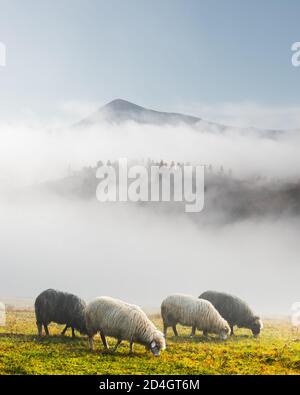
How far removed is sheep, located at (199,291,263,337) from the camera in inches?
548

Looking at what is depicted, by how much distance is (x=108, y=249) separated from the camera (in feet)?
46.2

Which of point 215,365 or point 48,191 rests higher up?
point 48,191

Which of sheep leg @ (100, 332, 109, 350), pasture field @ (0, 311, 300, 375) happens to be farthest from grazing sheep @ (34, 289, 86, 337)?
sheep leg @ (100, 332, 109, 350)

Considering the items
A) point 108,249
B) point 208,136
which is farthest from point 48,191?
point 208,136

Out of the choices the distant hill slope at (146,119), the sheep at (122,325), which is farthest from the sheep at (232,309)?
the distant hill slope at (146,119)

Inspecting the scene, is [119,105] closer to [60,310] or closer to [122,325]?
[60,310]

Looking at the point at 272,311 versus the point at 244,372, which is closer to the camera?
the point at 244,372

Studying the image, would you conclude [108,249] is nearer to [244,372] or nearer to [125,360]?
[125,360]

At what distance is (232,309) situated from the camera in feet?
46.5

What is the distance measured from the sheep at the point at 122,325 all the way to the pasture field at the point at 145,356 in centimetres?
29

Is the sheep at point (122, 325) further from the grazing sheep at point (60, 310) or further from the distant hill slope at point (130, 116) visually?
the distant hill slope at point (130, 116)

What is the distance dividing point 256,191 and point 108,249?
4.37m

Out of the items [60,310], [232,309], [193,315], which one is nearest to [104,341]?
[60,310]

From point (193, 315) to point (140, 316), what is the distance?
1964 millimetres
